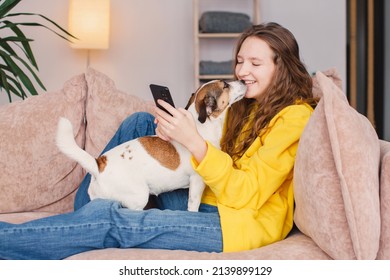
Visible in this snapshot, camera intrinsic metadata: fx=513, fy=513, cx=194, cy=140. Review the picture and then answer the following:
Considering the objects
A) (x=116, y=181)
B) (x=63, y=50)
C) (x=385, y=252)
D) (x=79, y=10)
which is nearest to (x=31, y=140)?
(x=116, y=181)

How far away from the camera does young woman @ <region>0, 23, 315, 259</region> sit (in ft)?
4.42

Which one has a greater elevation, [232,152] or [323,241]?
[232,152]

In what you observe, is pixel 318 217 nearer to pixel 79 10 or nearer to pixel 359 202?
pixel 359 202

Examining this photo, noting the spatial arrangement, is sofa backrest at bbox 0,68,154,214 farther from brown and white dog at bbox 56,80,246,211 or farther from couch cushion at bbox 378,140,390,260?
couch cushion at bbox 378,140,390,260

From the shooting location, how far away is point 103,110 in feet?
6.59

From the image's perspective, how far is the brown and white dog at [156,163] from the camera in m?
1.60

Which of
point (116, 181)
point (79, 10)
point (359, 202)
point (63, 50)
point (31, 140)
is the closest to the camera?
point (359, 202)

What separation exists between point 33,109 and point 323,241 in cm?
124

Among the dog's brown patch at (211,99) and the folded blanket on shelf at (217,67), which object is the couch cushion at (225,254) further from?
the folded blanket on shelf at (217,67)

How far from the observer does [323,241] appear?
125cm

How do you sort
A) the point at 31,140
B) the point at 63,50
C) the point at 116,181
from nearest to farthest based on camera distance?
the point at 116,181 → the point at 31,140 → the point at 63,50

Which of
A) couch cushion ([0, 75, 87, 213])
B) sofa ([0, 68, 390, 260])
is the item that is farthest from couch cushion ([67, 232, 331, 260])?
couch cushion ([0, 75, 87, 213])

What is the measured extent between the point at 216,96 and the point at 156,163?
0.30 meters

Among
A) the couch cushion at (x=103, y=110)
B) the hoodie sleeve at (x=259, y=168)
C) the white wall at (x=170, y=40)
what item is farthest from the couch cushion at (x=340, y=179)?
the white wall at (x=170, y=40)
